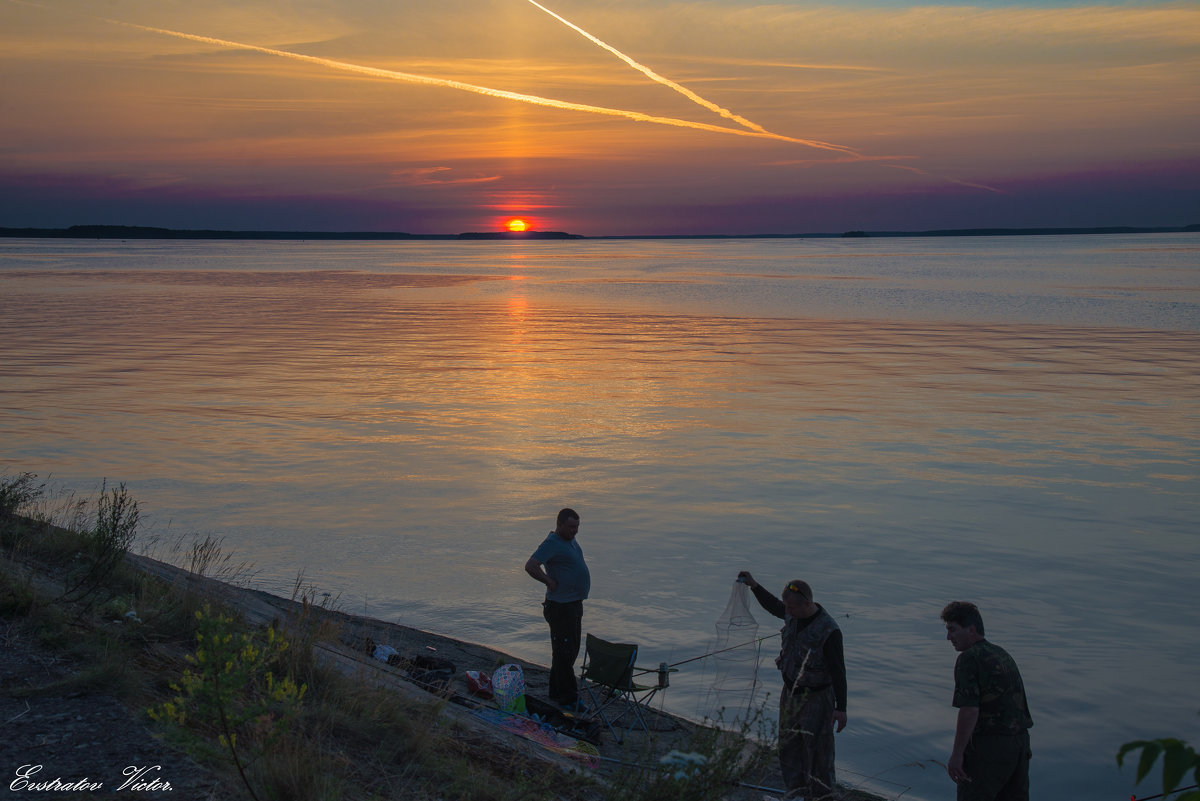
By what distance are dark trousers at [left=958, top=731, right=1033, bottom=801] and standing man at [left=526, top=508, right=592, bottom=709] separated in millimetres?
3380

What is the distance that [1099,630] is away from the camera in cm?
962

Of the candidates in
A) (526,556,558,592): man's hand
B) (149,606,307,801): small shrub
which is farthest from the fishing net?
(149,606,307,801): small shrub

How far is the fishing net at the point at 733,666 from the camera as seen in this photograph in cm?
716

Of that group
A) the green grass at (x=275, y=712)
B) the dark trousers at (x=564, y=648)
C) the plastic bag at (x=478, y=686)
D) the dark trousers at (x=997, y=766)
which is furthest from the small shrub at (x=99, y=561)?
the dark trousers at (x=997, y=766)

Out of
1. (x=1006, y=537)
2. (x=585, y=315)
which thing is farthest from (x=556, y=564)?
(x=585, y=315)

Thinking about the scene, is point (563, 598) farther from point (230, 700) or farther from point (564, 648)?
point (230, 700)

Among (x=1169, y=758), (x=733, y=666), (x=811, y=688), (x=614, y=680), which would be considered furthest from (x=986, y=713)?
(x=733, y=666)

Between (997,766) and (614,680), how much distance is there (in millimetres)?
3044

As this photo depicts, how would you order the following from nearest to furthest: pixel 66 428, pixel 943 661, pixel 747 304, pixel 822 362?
pixel 943 661
pixel 66 428
pixel 822 362
pixel 747 304

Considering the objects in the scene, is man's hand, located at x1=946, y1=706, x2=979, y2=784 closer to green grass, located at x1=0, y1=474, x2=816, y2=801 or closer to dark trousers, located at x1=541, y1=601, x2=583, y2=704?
green grass, located at x1=0, y1=474, x2=816, y2=801

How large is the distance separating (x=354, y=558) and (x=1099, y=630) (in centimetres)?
810

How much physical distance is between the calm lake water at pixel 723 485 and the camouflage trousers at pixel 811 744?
45.7 inches

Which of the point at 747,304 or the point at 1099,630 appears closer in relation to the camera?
the point at 1099,630

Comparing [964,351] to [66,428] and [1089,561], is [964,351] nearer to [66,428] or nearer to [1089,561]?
[1089,561]
